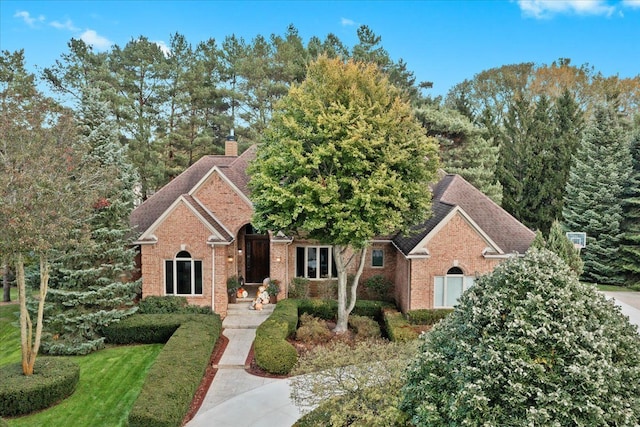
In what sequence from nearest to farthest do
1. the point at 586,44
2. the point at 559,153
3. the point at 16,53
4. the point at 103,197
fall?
1. the point at 103,197
2. the point at 586,44
3. the point at 16,53
4. the point at 559,153

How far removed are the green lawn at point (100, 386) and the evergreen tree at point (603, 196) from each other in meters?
25.1

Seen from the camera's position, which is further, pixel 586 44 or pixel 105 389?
pixel 586 44

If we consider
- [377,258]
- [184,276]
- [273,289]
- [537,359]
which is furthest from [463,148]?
[537,359]

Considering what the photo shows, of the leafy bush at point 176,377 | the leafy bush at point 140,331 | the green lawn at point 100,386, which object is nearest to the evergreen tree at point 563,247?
the leafy bush at point 176,377

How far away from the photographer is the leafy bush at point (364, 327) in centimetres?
1612

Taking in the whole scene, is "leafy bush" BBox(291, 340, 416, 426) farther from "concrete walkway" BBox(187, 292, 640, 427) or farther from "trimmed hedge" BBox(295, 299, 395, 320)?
"trimmed hedge" BBox(295, 299, 395, 320)

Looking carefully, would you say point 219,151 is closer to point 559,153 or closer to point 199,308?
point 199,308

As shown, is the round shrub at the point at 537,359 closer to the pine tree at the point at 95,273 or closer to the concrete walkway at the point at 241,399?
the concrete walkway at the point at 241,399

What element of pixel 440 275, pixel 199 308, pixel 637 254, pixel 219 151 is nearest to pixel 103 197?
pixel 199 308

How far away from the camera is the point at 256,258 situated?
72.8ft

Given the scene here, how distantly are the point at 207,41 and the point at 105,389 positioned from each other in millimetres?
29763

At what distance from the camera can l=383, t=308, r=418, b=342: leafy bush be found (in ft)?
49.8

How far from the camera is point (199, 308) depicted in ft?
57.2

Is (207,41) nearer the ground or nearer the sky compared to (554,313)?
nearer the sky
